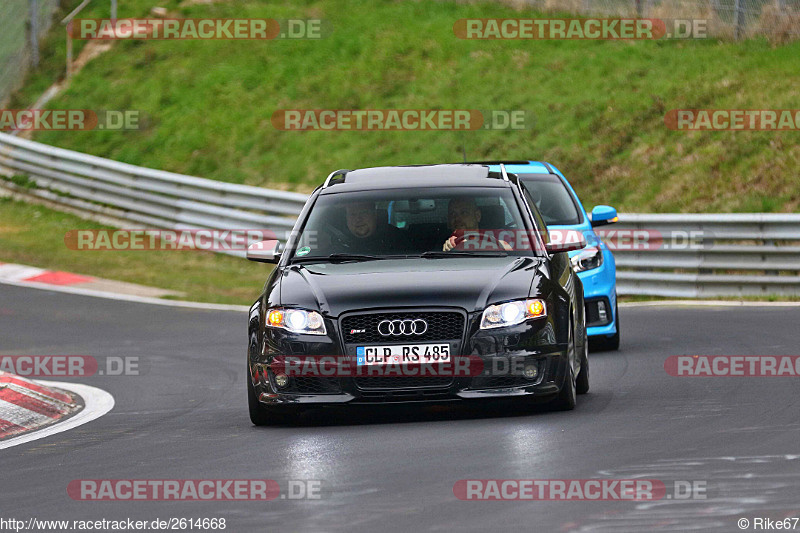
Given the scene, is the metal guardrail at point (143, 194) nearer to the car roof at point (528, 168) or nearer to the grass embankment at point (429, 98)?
the grass embankment at point (429, 98)

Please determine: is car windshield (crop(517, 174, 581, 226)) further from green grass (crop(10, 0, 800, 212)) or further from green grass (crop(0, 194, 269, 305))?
green grass (crop(10, 0, 800, 212))

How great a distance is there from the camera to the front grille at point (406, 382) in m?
9.12

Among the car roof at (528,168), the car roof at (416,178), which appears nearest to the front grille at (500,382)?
the car roof at (416,178)

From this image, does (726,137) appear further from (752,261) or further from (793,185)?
(752,261)

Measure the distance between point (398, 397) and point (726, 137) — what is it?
15717 mm

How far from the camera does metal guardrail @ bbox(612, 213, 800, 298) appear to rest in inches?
736

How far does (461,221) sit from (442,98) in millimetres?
19650

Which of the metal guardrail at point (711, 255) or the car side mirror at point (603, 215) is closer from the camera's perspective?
the car side mirror at point (603, 215)

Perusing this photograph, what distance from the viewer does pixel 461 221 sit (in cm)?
1018

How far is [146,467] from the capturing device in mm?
8211

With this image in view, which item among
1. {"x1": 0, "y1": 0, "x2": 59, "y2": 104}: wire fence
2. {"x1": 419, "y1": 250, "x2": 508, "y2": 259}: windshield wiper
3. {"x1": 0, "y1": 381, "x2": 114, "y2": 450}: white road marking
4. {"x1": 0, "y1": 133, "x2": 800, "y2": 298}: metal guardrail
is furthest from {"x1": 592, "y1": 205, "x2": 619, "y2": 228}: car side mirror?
{"x1": 0, "y1": 0, "x2": 59, "y2": 104}: wire fence

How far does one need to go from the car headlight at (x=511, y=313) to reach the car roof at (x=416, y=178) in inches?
59.2

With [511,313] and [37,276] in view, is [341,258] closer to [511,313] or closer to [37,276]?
[511,313]

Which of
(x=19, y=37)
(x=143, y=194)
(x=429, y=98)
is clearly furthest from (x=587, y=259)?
(x=19, y=37)
